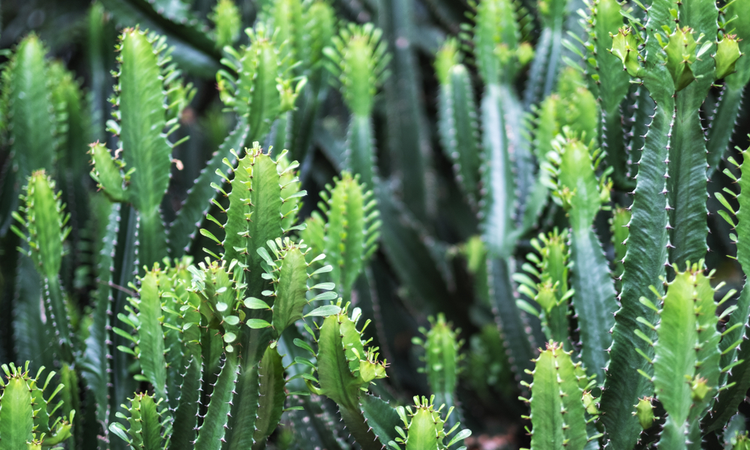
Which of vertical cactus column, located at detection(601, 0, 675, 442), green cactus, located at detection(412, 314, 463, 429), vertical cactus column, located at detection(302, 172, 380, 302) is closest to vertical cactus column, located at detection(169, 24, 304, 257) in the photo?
vertical cactus column, located at detection(302, 172, 380, 302)

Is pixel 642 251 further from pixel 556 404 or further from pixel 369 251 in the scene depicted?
pixel 369 251

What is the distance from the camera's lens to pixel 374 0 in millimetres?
2166

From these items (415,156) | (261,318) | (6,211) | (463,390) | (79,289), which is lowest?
(463,390)

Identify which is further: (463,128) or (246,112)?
(463,128)

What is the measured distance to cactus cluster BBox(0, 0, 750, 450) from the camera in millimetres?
901

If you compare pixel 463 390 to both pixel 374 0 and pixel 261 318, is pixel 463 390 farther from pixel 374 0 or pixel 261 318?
pixel 374 0

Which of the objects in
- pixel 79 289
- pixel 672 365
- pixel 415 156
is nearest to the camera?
pixel 672 365

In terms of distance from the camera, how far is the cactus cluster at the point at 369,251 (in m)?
0.90

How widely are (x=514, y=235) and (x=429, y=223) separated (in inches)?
22.3

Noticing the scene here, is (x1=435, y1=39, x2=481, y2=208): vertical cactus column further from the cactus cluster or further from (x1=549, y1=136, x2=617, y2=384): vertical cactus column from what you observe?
(x1=549, y1=136, x2=617, y2=384): vertical cactus column

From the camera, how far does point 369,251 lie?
1296 millimetres

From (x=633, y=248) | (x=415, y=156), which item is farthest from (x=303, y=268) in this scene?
(x=415, y=156)

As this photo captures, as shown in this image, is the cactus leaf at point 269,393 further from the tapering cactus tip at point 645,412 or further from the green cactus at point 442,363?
the tapering cactus tip at point 645,412

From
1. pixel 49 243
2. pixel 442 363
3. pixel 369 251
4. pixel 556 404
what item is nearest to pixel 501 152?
pixel 369 251
